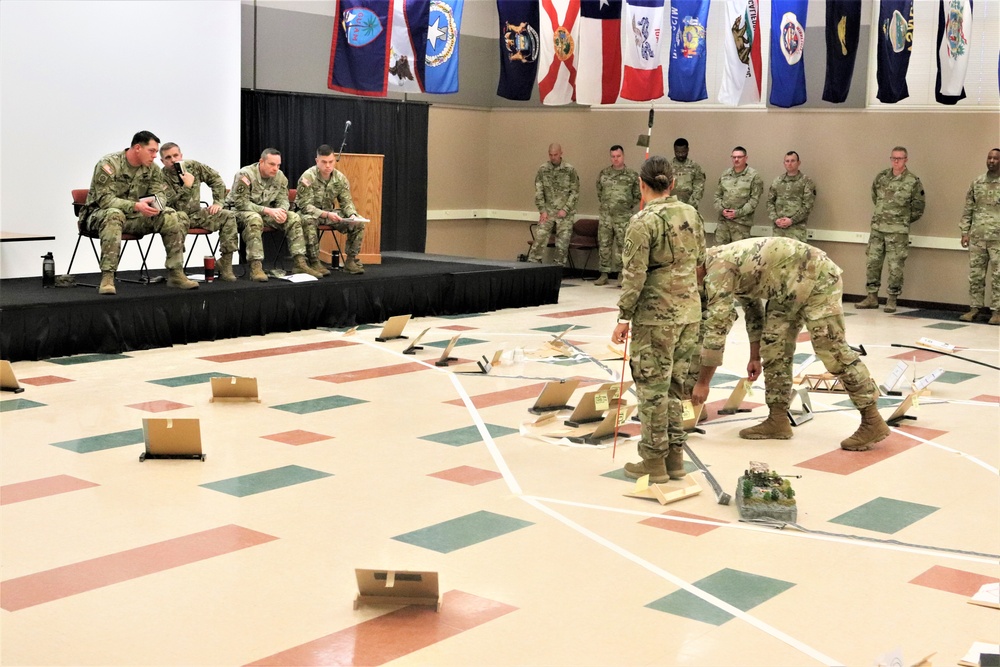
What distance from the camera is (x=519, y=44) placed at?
13.9m

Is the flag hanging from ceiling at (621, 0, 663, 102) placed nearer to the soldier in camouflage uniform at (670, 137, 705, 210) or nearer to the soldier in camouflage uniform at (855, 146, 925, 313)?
the soldier in camouflage uniform at (670, 137, 705, 210)

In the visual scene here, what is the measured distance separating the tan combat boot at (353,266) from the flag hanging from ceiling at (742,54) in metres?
4.92

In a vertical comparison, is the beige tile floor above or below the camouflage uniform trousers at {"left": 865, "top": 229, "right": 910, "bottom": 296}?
below

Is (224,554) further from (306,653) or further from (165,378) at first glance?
(165,378)

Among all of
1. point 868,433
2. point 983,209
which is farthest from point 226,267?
point 983,209

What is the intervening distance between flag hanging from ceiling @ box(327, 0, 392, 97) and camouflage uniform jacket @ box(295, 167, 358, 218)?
3.95ft

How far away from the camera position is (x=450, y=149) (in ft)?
54.2

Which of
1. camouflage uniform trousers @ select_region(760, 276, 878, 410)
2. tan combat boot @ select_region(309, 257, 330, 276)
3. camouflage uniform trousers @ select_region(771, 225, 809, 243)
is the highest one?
camouflage uniform trousers @ select_region(771, 225, 809, 243)

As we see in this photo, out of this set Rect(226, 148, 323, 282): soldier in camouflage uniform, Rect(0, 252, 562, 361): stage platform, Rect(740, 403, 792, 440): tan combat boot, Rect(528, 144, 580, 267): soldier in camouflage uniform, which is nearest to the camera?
Rect(740, 403, 792, 440): tan combat boot

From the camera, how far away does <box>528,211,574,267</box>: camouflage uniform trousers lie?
1568 centimetres

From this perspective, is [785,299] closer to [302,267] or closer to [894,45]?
[302,267]

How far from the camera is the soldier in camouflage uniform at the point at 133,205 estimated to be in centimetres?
939

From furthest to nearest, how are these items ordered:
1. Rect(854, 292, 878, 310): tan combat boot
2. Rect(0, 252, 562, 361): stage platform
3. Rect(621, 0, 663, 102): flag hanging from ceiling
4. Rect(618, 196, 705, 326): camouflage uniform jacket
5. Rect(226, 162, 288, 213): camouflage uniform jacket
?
Rect(854, 292, 878, 310): tan combat boot → Rect(621, 0, 663, 102): flag hanging from ceiling → Rect(226, 162, 288, 213): camouflage uniform jacket → Rect(0, 252, 562, 361): stage platform → Rect(618, 196, 705, 326): camouflage uniform jacket

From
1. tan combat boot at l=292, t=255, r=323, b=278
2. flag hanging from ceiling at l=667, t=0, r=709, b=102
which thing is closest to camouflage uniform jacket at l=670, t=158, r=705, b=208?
flag hanging from ceiling at l=667, t=0, r=709, b=102
